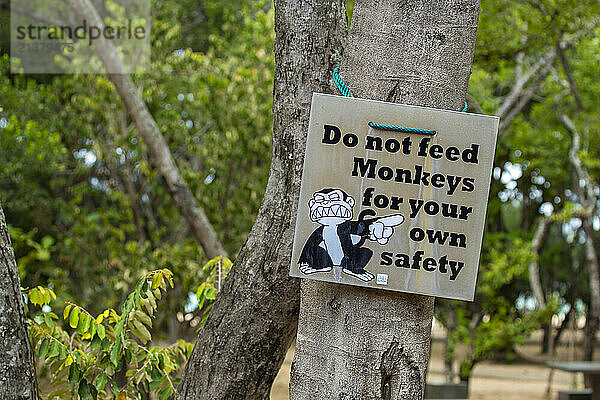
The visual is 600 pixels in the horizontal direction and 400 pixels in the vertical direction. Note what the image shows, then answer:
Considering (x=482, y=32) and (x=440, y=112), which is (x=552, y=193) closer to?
(x=482, y=32)

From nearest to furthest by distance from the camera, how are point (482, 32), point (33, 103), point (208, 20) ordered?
point (33, 103), point (482, 32), point (208, 20)

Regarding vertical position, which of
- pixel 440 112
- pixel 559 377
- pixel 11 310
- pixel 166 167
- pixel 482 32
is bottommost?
pixel 559 377

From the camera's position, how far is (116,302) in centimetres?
613

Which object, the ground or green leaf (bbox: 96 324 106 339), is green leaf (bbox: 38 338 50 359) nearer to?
green leaf (bbox: 96 324 106 339)

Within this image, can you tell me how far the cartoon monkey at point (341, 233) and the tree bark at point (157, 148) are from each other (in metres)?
2.65

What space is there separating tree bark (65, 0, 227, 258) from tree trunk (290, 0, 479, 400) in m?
2.57

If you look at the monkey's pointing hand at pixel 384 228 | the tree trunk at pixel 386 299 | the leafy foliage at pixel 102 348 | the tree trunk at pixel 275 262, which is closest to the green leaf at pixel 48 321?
the leafy foliage at pixel 102 348

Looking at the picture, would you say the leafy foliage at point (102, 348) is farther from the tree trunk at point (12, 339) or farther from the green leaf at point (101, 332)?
the tree trunk at point (12, 339)

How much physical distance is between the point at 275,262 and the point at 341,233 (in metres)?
0.55

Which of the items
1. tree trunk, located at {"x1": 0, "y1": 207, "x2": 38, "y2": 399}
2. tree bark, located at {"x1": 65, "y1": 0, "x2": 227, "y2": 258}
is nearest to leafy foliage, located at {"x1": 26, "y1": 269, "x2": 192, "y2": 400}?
tree trunk, located at {"x1": 0, "y1": 207, "x2": 38, "y2": 399}

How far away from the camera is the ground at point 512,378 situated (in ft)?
34.9

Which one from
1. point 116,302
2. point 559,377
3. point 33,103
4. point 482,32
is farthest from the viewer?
point 559,377

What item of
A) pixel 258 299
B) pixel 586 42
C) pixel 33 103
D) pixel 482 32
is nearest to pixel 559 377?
pixel 586 42

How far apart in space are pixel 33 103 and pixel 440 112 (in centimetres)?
598
